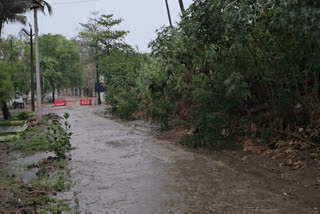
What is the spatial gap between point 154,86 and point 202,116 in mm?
5783

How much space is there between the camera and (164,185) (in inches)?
282

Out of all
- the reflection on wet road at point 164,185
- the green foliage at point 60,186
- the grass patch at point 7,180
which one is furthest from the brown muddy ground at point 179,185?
the grass patch at point 7,180

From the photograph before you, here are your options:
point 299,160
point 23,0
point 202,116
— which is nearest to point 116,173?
point 202,116

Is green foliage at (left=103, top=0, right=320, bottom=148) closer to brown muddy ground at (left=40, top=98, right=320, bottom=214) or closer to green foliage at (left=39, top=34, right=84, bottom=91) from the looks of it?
brown muddy ground at (left=40, top=98, right=320, bottom=214)

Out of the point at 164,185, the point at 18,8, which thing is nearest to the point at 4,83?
the point at 18,8

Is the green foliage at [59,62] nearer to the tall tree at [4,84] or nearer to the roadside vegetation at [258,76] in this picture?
the tall tree at [4,84]

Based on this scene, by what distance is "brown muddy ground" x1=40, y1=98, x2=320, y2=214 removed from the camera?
579cm

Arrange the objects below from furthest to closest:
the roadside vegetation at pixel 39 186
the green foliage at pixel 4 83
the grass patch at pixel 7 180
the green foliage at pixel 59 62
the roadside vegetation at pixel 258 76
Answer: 1. the green foliage at pixel 59 62
2. the green foliage at pixel 4 83
3. the grass patch at pixel 7 180
4. the roadside vegetation at pixel 258 76
5. the roadside vegetation at pixel 39 186

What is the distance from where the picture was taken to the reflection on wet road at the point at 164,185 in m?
5.79

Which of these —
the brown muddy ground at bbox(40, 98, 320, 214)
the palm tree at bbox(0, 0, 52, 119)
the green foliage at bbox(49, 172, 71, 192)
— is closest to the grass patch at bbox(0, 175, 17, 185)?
the green foliage at bbox(49, 172, 71, 192)

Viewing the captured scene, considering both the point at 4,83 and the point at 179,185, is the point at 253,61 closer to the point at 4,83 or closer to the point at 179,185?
the point at 179,185

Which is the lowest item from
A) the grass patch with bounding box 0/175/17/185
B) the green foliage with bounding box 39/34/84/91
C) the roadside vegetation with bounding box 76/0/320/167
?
the grass patch with bounding box 0/175/17/185

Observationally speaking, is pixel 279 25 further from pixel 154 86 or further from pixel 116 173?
pixel 154 86

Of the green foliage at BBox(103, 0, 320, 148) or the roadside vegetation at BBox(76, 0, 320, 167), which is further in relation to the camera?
the roadside vegetation at BBox(76, 0, 320, 167)
